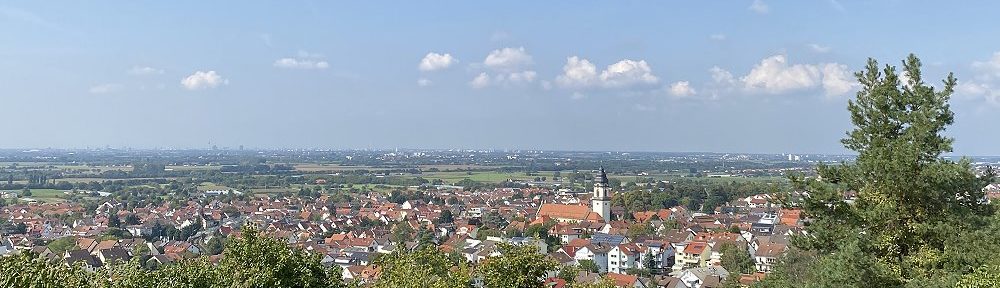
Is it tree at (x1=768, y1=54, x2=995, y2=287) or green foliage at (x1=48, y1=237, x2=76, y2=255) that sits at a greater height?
tree at (x1=768, y1=54, x2=995, y2=287)

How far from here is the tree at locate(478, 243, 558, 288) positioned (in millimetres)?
11234

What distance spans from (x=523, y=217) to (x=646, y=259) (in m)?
23.4

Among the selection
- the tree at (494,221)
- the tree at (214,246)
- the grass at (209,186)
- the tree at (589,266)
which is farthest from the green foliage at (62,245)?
the grass at (209,186)

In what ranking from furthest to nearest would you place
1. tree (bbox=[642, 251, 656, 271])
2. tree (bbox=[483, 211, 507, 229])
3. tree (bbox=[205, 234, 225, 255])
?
1. tree (bbox=[483, 211, 507, 229])
2. tree (bbox=[205, 234, 225, 255])
3. tree (bbox=[642, 251, 656, 271])

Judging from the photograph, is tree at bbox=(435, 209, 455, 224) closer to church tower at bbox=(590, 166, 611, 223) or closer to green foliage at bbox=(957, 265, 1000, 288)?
church tower at bbox=(590, 166, 611, 223)

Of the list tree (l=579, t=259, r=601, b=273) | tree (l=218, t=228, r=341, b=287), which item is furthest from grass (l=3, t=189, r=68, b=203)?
tree (l=218, t=228, r=341, b=287)

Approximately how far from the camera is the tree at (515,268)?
11.2m

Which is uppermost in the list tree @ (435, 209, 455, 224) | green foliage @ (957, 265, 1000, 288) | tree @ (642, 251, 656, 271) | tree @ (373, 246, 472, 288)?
green foliage @ (957, 265, 1000, 288)

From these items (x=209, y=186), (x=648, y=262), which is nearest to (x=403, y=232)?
(x=648, y=262)

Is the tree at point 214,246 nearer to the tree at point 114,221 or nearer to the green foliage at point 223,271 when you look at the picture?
the tree at point 114,221

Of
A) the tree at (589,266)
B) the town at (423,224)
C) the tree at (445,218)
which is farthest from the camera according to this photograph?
the tree at (445,218)

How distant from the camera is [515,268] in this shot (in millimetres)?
11258

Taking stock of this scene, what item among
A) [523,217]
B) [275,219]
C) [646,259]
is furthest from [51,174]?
[646,259]

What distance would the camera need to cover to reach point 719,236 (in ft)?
182
